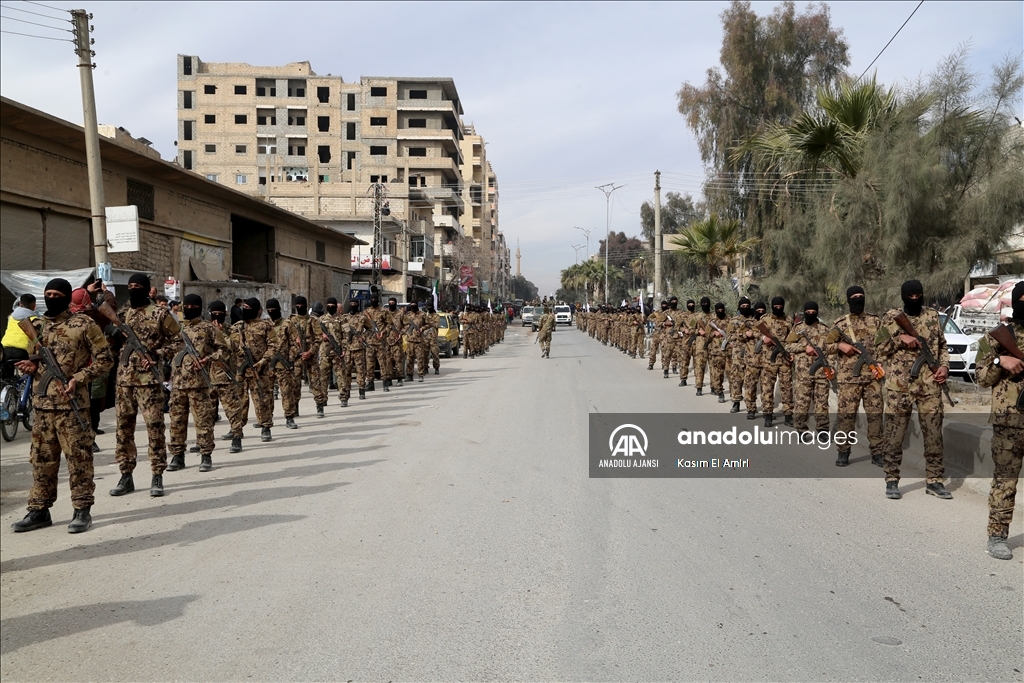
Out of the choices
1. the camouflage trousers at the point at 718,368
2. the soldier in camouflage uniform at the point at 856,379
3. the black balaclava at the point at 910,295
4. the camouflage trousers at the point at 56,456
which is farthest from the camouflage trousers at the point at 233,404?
the camouflage trousers at the point at 718,368

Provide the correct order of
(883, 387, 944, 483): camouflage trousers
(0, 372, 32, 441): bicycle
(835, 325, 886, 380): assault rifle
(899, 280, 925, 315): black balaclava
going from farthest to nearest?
(0, 372, 32, 441): bicycle → (835, 325, 886, 380): assault rifle → (899, 280, 925, 315): black balaclava → (883, 387, 944, 483): camouflage trousers

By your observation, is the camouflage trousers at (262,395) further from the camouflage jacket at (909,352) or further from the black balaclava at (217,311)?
the camouflage jacket at (909,352)

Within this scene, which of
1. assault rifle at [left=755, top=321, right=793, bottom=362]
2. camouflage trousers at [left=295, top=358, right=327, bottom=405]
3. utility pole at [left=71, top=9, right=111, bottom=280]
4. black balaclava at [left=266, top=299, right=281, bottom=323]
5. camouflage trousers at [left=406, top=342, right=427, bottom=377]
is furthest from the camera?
camouflage trousers at [left=406, top=342, right=427, bottom=377]

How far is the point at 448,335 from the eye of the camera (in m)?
26.5

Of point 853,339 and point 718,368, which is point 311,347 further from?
point 853,339

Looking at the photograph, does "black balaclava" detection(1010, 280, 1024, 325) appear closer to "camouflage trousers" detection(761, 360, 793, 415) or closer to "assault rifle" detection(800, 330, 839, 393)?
"assault rifle" detection(800, 330, 839, 393)

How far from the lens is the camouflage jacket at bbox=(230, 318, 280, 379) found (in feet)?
33.5

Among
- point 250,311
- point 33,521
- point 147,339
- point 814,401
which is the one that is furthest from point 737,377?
point 33,521

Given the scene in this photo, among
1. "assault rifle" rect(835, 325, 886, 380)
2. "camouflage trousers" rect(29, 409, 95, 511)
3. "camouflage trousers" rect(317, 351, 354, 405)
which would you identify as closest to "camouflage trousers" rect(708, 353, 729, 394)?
"assault rifle" rect(835, 325, 886, 380)

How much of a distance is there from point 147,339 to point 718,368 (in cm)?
987

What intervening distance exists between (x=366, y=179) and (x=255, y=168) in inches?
426

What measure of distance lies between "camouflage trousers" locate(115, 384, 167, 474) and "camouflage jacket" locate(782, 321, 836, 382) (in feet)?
24.1

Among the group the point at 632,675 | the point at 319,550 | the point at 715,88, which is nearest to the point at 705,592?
the point at 632,675

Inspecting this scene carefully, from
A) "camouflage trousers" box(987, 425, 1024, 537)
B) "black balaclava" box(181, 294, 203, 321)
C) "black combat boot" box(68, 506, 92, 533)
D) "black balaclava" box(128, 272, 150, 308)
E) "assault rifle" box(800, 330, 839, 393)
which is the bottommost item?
"black combat boot" box(68, 506, 92, 533)
